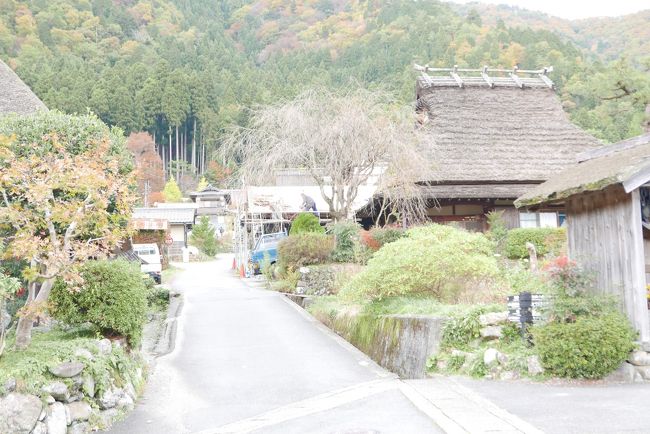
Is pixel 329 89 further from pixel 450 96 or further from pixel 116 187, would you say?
pixel 116 187

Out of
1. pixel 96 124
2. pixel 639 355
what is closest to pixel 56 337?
pixel 96 124

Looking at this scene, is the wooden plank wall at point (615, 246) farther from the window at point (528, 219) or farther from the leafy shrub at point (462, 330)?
the window at point (528, 219)

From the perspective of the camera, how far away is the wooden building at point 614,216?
348 inches

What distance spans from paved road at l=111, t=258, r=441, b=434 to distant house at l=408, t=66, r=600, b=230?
10.1 metres

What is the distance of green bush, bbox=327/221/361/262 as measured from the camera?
1933 centimetres

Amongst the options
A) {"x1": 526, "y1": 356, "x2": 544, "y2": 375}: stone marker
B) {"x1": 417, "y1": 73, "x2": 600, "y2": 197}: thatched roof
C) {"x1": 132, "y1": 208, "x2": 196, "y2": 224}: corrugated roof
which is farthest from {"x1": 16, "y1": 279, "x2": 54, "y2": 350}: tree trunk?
{"x1": 132, "y1": 208, "x2": 196, "y2": 224}: corrugated roof

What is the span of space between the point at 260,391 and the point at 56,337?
119 inches

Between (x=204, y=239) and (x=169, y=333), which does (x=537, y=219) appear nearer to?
(x=169, y=333)

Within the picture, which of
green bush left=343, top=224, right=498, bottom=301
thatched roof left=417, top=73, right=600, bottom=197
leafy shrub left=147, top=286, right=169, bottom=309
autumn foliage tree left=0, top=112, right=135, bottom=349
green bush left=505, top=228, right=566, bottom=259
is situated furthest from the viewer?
thatched roof left=417, top=73, right=600, bottom=197

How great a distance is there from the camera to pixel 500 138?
87.6 feet

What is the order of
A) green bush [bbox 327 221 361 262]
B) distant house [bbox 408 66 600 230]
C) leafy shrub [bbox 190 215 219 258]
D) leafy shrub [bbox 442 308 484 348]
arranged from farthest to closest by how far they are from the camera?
leafy shrub [bbox 190 215 219 258]
distant house [bbox 408 66 600 230]
green bush [bbox 327 221 361 262]
leafy shrub [bbox 442 308 484 348]

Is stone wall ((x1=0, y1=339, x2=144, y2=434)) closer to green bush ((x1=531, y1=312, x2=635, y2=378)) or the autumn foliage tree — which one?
the autumn foliage tree

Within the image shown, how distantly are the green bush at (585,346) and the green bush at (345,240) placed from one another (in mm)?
10657

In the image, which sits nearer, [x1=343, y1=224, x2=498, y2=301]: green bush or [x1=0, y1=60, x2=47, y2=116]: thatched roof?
[x1=343, y1=224, x2=498, y2=301]: green bush
